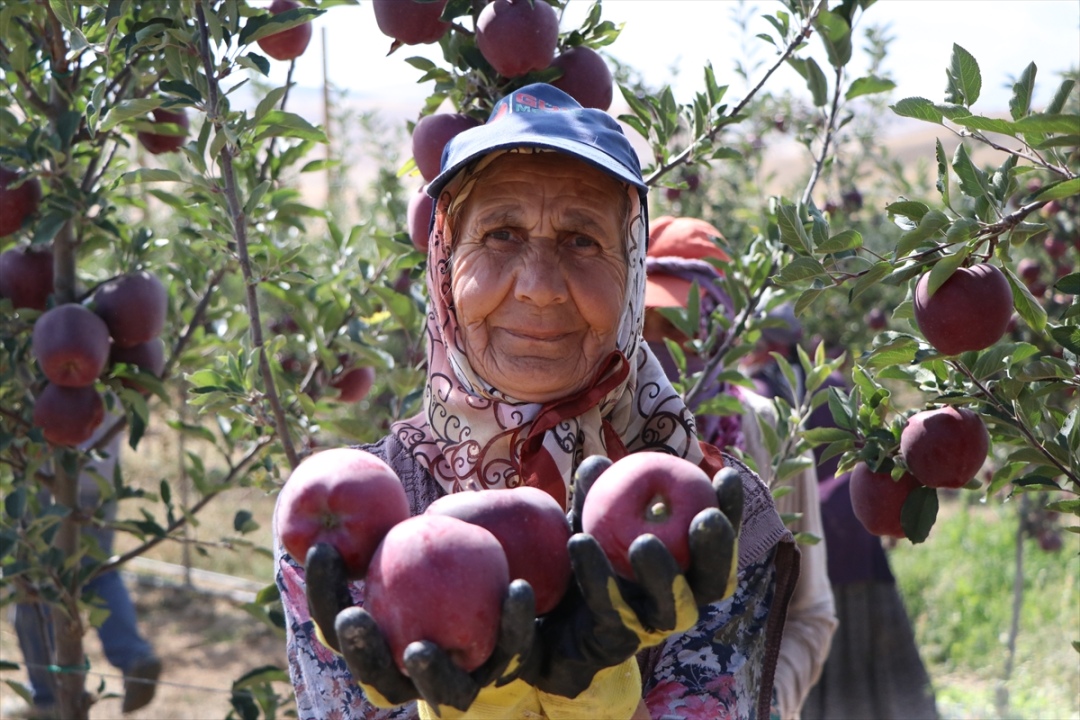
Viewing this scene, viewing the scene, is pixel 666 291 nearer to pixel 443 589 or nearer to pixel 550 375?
pixel 550 375

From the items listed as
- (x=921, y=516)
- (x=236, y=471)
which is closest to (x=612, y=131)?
(x=921, y=516)

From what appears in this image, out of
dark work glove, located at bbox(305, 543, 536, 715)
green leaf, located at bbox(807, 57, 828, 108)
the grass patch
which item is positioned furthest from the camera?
the grass patch

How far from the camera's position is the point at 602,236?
1.48 m

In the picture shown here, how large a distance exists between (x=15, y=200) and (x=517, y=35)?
1260 millimetres

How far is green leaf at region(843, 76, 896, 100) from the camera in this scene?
6.50ft

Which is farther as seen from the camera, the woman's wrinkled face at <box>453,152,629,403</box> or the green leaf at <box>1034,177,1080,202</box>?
the woman's wrinkled face at <box>453,152,629,403</box>

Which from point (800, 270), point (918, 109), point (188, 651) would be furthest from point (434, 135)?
point (188, 651)

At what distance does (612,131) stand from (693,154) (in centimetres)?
74

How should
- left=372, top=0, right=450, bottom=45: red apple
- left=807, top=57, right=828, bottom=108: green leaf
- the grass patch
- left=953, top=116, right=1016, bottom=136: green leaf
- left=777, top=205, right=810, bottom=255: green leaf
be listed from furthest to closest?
the grass patch
left=807, top=57, right=828, bottom=108: green leaf
left=372, top=0, right=450, bottom=45: red apple
left=777, top=205, right=810, bottom=255: green leaf
left=953, top=116, right=1016, bottom=136: green leaf

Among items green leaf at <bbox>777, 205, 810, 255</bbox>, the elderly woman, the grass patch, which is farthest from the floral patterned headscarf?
the grass patch

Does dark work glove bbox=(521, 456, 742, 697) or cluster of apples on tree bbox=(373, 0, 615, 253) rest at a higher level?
cluster of apples on tree bbox=(373, 0, 615, 253)

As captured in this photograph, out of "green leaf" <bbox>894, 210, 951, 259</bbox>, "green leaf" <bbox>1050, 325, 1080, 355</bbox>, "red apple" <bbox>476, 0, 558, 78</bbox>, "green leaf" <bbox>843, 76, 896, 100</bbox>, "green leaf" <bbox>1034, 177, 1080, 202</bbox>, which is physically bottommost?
"green leaf" <bbox>1050, 325, 1080, 355</bbox>

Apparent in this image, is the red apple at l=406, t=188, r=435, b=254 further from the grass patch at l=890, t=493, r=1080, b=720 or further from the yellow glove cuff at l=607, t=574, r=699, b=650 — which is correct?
the grass patch at l=890, t=493, r=1080, b=720

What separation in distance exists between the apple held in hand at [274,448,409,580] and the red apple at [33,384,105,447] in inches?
60.6
